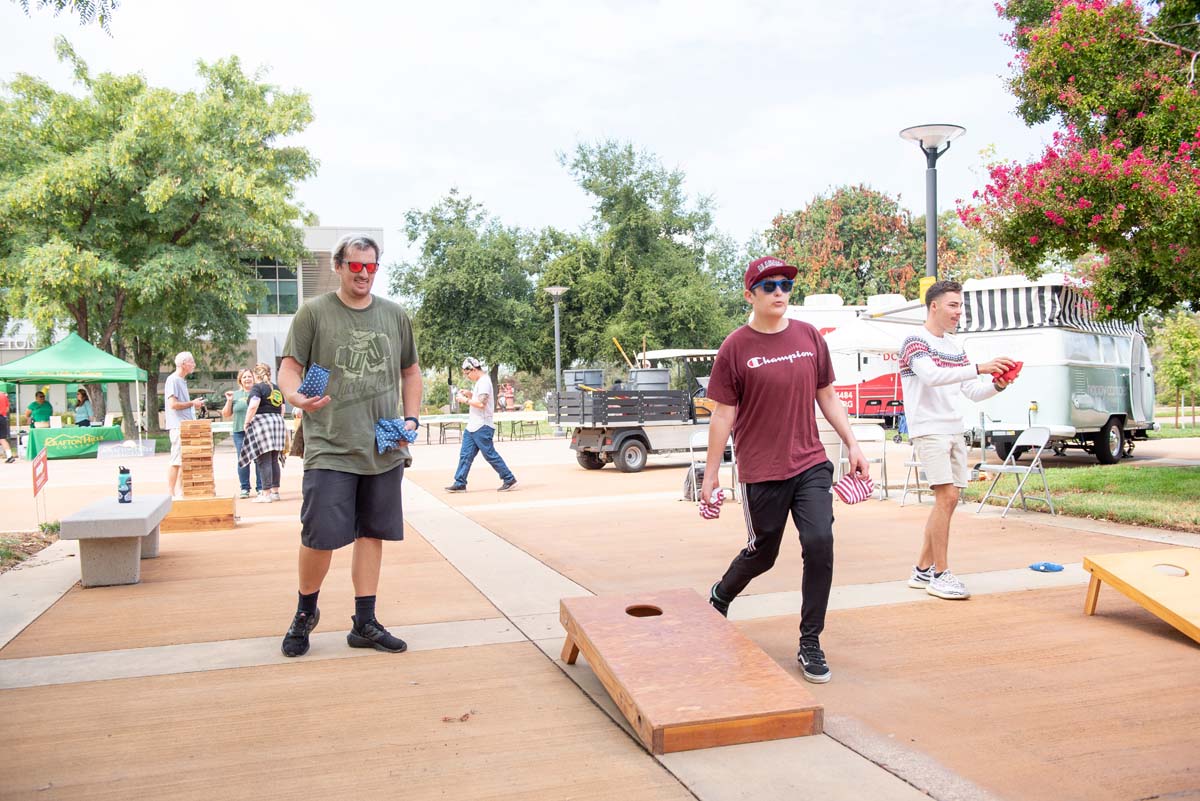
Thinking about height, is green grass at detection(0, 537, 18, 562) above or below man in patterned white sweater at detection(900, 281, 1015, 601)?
below

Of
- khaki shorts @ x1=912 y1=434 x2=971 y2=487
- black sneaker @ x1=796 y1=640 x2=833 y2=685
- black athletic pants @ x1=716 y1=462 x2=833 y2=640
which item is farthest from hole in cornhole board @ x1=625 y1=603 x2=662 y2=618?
khaki shorts @ x1=912 y1=434 x2=971 y2=487

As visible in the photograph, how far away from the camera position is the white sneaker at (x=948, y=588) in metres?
5.95

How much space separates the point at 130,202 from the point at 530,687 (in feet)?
87.6

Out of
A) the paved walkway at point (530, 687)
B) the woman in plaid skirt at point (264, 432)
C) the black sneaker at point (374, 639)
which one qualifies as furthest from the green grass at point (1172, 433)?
the black sneaker at point (374, 639)

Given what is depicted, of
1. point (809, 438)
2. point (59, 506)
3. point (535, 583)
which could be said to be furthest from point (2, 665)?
point (59, 506)

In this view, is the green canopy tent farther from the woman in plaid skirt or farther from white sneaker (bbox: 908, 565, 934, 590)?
white sneaker (bbox: 908, 565, 934, 590)

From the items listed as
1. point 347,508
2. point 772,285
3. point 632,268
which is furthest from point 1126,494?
point 632,268

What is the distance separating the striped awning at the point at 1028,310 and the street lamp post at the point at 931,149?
2.76m

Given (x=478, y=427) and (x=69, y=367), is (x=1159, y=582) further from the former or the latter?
(x=69, y=367)

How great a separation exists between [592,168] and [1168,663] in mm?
39184

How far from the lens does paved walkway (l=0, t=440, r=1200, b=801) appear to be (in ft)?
11.0

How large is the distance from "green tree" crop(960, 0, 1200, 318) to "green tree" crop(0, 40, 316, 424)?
72.4 ft

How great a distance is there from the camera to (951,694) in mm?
4199

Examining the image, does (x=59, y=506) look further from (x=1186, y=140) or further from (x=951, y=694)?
(x=1186, y=140)
